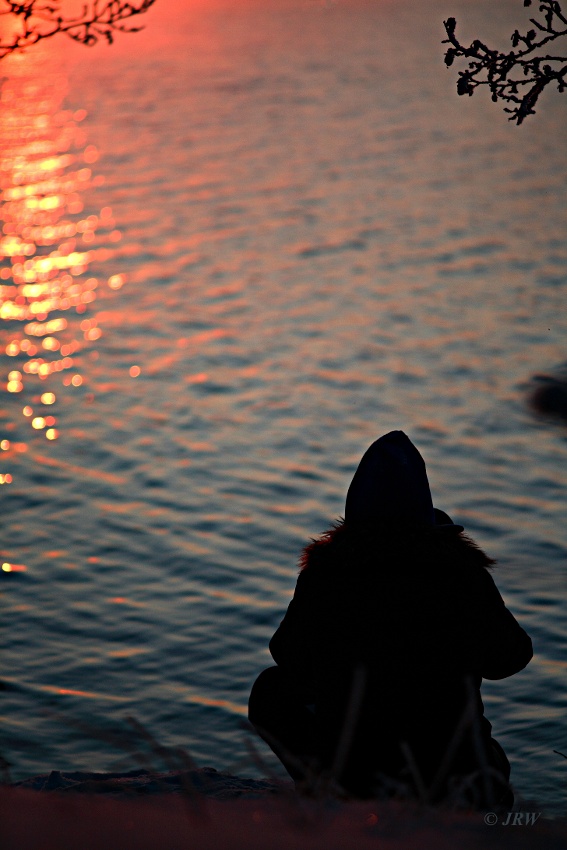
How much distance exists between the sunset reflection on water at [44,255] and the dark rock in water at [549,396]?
4.48 m

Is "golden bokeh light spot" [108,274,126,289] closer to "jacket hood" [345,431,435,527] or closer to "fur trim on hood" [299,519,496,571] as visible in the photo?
"jacket hood" [345,431,435,527]

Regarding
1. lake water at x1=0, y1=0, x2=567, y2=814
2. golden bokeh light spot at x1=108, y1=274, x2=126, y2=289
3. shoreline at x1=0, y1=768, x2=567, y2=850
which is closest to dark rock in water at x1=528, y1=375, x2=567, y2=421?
lake water at x1=0, y1=0, x2=567, y2=814

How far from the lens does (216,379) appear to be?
39.5 ft

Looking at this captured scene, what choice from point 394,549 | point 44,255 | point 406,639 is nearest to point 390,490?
point 394,549

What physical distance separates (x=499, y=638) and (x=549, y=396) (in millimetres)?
7886

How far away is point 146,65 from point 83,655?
31584mm

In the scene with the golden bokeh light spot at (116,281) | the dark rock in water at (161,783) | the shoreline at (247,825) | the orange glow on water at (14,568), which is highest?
the shoreline at (247,825)

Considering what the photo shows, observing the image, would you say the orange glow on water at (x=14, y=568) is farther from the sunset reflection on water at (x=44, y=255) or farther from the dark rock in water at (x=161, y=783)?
the dark rock in water at (x=161, y=783)

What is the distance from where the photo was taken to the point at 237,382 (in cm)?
1194

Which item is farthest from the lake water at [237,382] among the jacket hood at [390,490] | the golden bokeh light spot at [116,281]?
the jacket hood at [390,490]

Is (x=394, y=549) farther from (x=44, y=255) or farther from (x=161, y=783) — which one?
(x=44, y=255)

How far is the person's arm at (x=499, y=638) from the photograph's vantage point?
351 cm

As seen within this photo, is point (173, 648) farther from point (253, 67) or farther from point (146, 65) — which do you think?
point (146, 65)

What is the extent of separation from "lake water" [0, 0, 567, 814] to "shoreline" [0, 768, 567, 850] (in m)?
0.20
